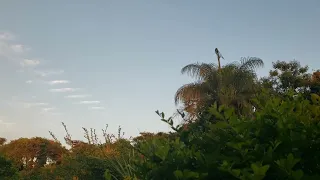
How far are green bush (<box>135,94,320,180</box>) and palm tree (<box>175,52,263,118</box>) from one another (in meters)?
20.6

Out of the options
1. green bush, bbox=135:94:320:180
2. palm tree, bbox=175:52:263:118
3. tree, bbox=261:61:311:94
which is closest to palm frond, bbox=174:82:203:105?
palm tree, bbox=175:52:263:118

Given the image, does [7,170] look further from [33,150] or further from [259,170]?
[33,150]

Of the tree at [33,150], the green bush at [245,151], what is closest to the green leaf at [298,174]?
the green bush at [245,151]

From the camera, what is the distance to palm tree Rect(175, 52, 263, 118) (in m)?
23.5


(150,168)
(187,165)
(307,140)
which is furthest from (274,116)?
(150,168)

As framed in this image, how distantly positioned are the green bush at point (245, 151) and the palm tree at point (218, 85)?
20623mm

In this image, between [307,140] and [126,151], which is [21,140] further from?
[307,140]

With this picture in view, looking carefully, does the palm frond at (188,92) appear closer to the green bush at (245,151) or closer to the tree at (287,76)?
the tree at (287,76)

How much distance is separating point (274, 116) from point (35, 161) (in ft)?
104

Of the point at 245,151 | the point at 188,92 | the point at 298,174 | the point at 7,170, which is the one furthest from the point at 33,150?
the point at 298,174

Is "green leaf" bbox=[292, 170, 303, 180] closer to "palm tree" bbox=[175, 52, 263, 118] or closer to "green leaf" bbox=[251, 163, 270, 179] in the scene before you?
"green leaf" bbox=[251, 163, 270, 179]

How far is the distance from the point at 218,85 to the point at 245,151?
889 inches

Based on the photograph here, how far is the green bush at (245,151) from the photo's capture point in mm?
2039

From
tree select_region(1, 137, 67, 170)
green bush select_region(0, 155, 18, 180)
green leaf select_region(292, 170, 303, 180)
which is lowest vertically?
green leaf select_region(292, 170, 303, 180)
